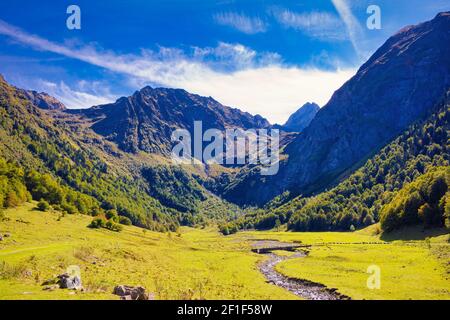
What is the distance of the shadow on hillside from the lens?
11121 centimetres

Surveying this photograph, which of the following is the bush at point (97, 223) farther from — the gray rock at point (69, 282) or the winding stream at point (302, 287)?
Result: the gray rock at point (69, 282)

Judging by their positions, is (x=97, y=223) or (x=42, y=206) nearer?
(x=42, y=206)

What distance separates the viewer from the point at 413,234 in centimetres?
12150

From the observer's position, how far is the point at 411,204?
434 ft

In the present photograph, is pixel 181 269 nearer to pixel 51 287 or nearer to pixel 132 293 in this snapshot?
pixel 132 293

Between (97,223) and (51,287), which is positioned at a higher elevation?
(97,223)

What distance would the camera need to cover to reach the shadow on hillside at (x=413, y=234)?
111213 millimetres

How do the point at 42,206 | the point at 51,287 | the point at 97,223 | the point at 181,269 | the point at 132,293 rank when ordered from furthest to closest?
the point at 97,223, the point at 42,206, the point at 181,269, the point at 132,293, the point at 51,287

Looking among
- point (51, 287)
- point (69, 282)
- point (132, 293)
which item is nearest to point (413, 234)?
point (132, 293)

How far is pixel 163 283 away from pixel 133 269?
1160cm

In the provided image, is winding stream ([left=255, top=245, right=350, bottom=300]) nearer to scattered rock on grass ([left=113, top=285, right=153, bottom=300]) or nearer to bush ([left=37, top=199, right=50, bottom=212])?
scattered rock on grass ([left=113, top=285, right=153, bottom=300])

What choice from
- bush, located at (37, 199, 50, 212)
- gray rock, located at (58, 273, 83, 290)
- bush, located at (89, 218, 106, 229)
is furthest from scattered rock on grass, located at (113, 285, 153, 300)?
bush, located at (37, 199, 50, 212)
